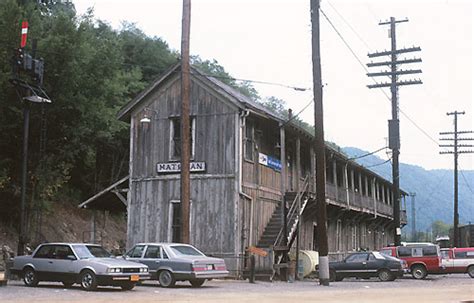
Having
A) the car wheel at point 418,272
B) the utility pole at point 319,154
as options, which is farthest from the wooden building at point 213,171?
the car wheel at point 418,272

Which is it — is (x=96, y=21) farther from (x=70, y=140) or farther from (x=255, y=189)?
(x=255, y=189)

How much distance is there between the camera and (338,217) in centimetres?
3891

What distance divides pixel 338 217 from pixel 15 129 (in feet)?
65.9

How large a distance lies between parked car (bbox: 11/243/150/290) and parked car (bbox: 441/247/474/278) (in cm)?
2060

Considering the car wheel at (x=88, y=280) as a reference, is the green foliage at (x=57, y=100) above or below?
above

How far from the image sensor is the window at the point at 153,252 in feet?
66.1

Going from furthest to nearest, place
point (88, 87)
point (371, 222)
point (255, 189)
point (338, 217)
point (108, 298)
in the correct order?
point (371, 222) < point (338, 217) < point (88, 87) < point (255, 189) < point (108, 298)

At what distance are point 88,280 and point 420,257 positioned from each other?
780 inches

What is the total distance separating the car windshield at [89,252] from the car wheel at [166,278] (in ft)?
6.33

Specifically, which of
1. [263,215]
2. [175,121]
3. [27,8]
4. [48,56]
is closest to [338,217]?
[263,215]

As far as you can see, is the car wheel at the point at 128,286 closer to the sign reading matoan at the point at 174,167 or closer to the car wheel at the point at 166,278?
the car wheel at the point at 166,278

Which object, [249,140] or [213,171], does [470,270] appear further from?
[213,171]

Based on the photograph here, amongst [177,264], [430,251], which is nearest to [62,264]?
[177,264]

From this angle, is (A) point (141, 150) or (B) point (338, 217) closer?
(A) point (141, 150)
